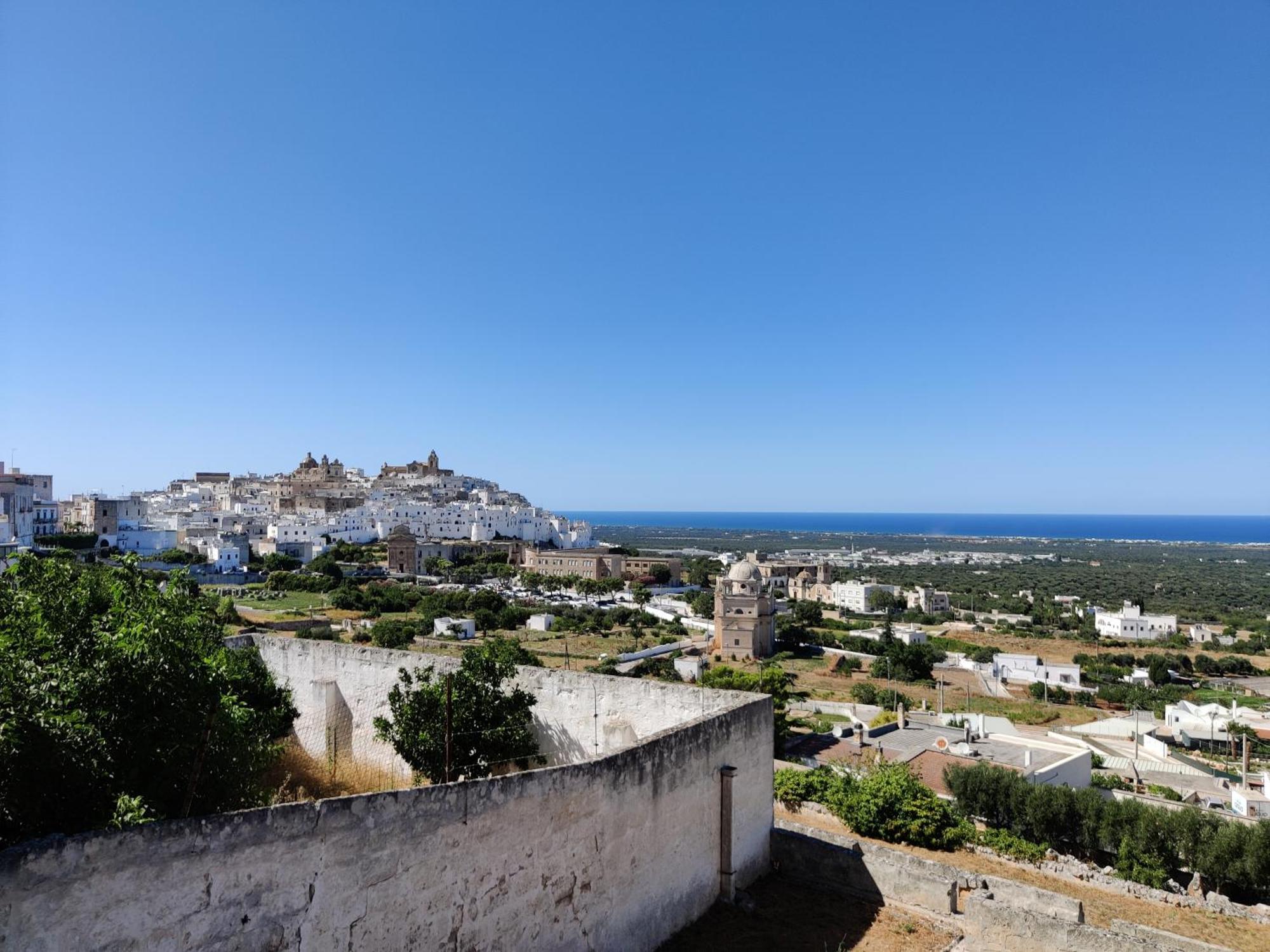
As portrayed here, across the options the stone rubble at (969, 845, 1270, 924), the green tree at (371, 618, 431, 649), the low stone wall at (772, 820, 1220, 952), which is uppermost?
the low stone wall at (772, 820, 1220, 952)

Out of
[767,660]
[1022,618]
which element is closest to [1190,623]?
[1022,618]

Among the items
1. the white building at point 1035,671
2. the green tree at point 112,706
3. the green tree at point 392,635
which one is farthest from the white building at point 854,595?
the green tree at point 112,706

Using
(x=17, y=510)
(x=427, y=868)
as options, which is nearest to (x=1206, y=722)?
(x=427, y=868)

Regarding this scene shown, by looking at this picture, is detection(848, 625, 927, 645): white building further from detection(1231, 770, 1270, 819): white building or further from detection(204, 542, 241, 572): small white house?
detection(204, 542, 241, 572): small white house

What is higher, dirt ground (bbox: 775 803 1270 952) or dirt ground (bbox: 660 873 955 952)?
dirt ground (bbox: 660 873 955 952)

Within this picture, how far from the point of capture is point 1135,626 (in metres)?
61.2

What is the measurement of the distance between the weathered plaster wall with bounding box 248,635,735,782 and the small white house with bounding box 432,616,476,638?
32.9m

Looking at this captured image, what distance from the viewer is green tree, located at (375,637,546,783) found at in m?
9.38

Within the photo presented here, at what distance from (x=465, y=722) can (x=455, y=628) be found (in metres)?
36.0

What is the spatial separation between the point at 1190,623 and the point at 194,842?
80691 millimetres

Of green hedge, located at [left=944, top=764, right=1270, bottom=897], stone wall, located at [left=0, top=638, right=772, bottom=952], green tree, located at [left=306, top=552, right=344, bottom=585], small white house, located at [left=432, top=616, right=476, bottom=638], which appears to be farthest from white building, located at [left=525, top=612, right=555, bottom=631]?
stone wall, located at [left=0, top=638, right=772, bottom=952]

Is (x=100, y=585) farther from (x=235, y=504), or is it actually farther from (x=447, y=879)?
(x=235, y=504)

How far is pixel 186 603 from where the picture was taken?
20.2ft

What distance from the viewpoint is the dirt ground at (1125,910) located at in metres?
10.6
